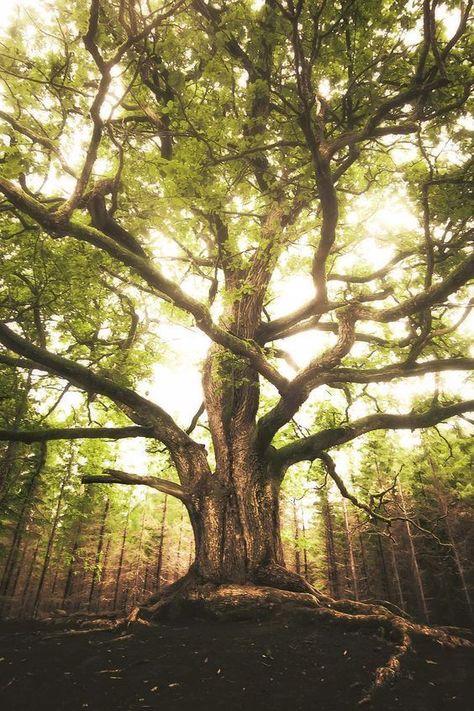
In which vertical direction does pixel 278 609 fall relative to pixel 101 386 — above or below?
below

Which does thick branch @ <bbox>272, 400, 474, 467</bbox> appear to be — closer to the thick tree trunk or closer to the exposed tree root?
the thick tree trunk

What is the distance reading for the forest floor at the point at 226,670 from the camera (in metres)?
Result: 3.17

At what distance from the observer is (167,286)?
583 cm

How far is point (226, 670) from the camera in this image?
12.5ft

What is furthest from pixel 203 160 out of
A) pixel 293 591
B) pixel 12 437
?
pixel 293 591

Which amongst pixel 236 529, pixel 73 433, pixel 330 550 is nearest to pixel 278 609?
pixel 236 529

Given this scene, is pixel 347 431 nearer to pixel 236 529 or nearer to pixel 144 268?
pixel 236 529

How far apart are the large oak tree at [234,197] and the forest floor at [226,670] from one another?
1.54 m

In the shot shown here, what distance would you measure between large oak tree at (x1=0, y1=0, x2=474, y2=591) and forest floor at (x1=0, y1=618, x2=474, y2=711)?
154 centimetres

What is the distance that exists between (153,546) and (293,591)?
25.4m

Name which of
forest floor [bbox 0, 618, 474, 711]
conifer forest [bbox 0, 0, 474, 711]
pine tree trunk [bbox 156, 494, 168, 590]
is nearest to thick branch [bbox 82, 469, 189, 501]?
conifer forest [bbox 0, 0, 474, 711]

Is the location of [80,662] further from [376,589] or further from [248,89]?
[376,589]

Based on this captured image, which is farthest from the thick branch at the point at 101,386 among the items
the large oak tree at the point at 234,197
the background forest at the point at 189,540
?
the background forest at the point at 189,540

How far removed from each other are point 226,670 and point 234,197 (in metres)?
6.82
